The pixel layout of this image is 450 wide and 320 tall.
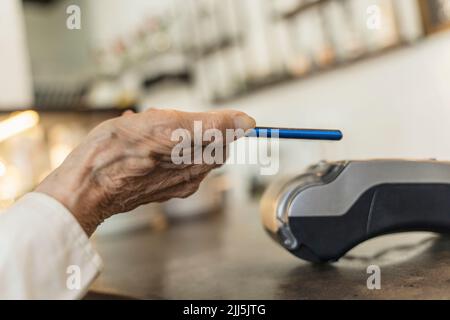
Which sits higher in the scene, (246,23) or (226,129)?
(246,23)

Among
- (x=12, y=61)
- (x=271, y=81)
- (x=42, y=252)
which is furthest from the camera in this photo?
(x=12, y=61)

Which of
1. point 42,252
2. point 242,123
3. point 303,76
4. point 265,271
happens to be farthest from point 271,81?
point 42,252

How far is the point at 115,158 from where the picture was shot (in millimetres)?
549

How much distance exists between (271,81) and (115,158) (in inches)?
65.9

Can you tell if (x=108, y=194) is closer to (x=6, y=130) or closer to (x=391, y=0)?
(x=6, y=130)

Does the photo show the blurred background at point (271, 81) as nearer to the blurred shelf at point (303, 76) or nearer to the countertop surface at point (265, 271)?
the blurred shelf at point (303, 76)

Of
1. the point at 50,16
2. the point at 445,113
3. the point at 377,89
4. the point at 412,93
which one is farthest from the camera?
the point at 50,16

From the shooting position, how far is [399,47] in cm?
160

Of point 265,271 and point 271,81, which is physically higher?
point 271,81

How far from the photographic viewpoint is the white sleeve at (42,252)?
1.56 feet

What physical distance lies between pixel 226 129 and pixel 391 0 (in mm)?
1235

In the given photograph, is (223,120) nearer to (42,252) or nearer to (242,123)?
(242,123)

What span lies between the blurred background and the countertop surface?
8.4 inches

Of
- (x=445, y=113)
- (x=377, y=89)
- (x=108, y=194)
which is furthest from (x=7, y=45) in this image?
(x=108, y=194)
